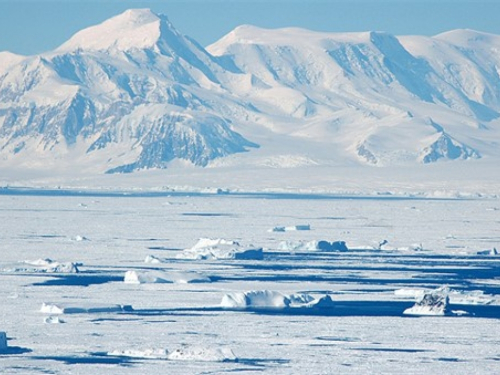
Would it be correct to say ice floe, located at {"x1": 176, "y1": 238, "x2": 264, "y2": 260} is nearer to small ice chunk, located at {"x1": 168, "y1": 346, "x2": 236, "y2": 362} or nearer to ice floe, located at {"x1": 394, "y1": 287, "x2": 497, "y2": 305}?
ice floe, located at {"x1": 394, "y1": 287, "x2": 497, "y2": 305}

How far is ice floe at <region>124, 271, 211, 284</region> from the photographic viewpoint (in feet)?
130

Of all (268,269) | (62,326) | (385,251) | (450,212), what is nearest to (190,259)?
(268,269)

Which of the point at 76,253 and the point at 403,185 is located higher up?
the point at 403,185

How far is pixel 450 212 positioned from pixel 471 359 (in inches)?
2698

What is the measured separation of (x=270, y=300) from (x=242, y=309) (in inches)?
50.1

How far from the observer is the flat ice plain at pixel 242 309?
86.6 feet

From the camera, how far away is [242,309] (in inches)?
1331

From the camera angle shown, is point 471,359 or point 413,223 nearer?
point 471,359

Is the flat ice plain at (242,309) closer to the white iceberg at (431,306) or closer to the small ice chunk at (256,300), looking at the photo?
the small ice chunk at (256,300)

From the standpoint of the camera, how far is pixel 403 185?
169000mm

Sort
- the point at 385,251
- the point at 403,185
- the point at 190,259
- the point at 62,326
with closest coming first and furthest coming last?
the point at 62,326, the point at 190,259, the point at 385,251, the point at 403,185

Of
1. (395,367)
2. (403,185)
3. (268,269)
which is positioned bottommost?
(395,367)

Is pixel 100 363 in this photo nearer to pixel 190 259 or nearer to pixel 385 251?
pixel 190 259

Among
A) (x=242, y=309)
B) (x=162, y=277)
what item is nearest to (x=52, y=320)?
(x=242, y=309)
